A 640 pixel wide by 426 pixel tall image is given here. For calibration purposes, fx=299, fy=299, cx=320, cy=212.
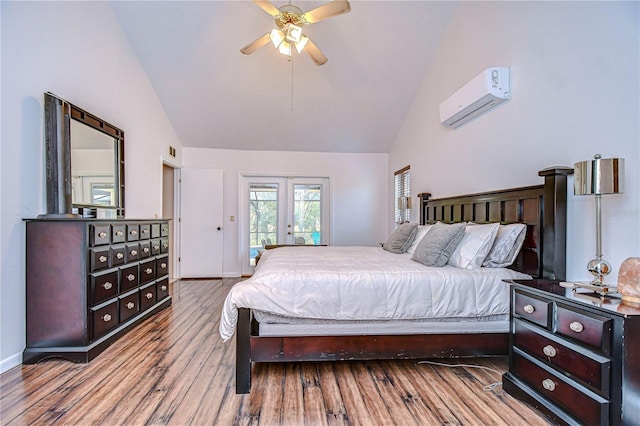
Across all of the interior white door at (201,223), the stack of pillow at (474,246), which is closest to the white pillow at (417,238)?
the stack of pillow at (474,246)

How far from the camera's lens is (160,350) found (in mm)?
2420

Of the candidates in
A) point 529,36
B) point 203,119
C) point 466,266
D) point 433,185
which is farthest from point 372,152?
point 466,266

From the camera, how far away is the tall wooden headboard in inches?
79.5

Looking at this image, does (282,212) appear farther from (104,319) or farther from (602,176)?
(602,176)

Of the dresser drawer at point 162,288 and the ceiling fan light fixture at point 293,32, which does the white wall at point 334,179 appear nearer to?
the dresser drawer at point 162,288

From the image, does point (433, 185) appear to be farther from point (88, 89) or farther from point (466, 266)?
point (88, 89)

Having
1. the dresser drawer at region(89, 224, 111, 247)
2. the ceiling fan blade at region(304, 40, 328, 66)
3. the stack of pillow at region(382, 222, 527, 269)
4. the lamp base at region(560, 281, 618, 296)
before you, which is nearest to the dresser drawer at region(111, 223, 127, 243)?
the dresser drawer at region(89, 224, 111, 247)

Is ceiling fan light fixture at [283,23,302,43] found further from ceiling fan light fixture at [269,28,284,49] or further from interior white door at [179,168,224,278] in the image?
interior white door at [179,168,224,278]

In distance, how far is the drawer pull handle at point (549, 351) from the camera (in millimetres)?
1543

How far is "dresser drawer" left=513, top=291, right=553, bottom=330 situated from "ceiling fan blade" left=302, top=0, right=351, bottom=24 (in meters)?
2.47

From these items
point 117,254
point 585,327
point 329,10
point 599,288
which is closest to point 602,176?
point 599,288

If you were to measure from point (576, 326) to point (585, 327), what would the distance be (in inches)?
1.9

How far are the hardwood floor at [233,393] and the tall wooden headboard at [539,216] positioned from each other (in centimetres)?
79

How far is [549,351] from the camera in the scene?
5.16 feet
